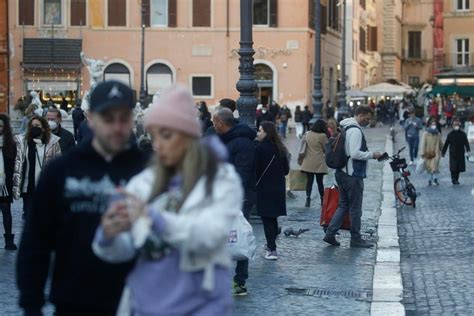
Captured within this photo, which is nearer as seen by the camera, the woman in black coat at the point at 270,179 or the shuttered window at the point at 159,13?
the woman in black coat at the point at 270,179

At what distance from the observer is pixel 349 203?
1488 cm

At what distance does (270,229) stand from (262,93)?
4630 cm

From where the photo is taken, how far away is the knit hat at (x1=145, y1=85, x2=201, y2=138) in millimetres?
4617

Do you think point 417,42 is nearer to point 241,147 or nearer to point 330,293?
point 241,147

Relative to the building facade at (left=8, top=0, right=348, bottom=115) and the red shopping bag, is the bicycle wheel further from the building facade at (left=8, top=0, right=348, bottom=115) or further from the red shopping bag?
the building facade at (left=8, top=0, right=348, bottom=115)

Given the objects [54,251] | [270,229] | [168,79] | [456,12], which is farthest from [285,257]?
[456,12]

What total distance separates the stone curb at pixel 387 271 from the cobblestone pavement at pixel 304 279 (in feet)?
0.31

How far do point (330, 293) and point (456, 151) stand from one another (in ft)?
52.7

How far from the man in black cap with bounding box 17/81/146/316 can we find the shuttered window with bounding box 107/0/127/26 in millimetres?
53348

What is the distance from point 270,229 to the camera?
43.2 feet

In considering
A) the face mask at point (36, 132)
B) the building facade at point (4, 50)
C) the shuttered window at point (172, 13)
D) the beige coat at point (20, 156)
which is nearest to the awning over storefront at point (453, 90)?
the shuttered window at point (172, 13)

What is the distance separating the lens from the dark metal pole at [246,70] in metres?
17.8

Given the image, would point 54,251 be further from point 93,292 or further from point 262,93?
point 262,93

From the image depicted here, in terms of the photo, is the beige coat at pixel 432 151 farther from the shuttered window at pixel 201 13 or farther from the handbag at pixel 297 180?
the shuttered window at pixel 201 13
